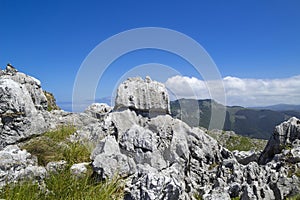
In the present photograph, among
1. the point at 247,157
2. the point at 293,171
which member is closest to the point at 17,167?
the point at 293,171

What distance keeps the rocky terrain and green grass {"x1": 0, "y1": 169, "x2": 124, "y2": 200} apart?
0.40m

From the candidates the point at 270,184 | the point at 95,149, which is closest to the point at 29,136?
the point at 95,149

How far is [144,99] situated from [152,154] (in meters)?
5.22

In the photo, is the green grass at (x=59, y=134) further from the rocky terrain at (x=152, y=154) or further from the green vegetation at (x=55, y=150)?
the rocky terrain at (x=152, y=154)

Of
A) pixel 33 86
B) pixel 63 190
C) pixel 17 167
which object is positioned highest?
pixel 33 86

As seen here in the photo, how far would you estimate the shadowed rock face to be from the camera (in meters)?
15.4

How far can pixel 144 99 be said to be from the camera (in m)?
15.5

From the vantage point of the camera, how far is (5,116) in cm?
1127

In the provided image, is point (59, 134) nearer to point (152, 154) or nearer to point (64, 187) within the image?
point (152, 154)

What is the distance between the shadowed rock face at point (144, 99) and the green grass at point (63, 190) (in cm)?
815

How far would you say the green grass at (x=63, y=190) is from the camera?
593 cm

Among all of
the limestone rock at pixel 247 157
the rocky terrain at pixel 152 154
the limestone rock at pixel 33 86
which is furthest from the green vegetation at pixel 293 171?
the limestone rock at pixel 33 86

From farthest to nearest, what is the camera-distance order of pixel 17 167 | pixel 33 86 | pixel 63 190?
pixel 33 86
pixel 17 167
pixel 63 190

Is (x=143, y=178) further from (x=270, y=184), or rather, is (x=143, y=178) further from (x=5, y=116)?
(x=5, y=116)
